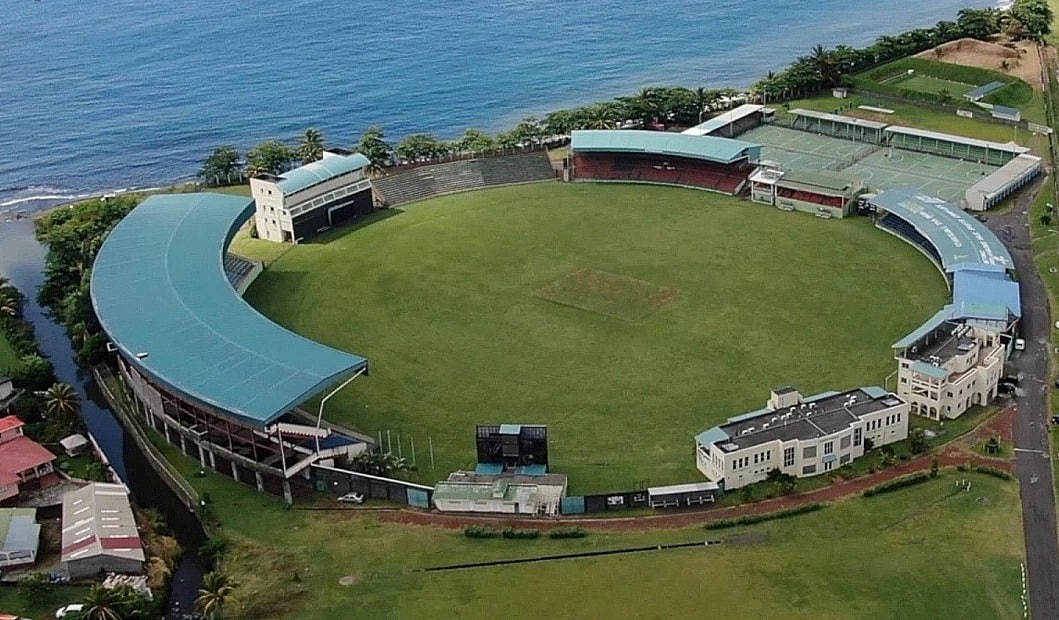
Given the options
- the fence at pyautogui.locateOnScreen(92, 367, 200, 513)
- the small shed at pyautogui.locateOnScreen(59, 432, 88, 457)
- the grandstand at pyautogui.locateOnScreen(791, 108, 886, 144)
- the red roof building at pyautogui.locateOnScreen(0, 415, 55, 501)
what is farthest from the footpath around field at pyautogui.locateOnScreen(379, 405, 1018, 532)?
the grandstand at pyautogui.locateOnScreen(791, 108, 886, 144)

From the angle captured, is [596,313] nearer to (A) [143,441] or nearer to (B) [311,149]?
(A) [143,441]

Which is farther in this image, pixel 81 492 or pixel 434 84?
pixel 434 84

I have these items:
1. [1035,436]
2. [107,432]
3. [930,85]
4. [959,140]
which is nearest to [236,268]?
[107,432]

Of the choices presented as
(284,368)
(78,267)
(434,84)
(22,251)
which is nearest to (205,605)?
(284,368)

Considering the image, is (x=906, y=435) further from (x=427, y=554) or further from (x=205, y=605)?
(x=205, y=605)

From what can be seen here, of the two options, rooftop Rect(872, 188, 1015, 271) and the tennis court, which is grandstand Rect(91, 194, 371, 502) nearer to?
rooftop Rect(872, 188, 1015, 271)

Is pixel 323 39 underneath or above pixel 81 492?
above
